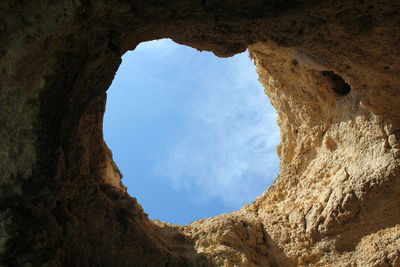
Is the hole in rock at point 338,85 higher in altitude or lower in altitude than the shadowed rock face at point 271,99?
higher

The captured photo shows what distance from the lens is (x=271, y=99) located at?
745 centimetres

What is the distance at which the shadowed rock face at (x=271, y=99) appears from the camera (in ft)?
12.5

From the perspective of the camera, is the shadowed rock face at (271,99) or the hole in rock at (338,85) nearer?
the shadowed rock face at (271,99)

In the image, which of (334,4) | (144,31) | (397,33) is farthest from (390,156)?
(144,31)

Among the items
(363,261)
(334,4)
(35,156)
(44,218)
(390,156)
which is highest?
(334,4)

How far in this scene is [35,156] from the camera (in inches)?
157

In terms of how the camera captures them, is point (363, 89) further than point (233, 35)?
Yes

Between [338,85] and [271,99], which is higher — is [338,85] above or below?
below

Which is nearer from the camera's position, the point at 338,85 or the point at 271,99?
the point at 338,85

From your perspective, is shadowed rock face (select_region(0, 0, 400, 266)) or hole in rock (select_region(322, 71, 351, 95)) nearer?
shadowed rock face (select_region(0, 0, 400, 266))

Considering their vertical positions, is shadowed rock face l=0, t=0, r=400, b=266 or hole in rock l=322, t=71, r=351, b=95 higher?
hole in rock l=322, t=71, r=351, b=95

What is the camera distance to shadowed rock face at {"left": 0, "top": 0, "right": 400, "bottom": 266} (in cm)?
381

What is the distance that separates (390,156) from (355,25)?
7.10ft

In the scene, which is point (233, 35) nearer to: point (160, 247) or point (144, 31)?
point (144, 31)
